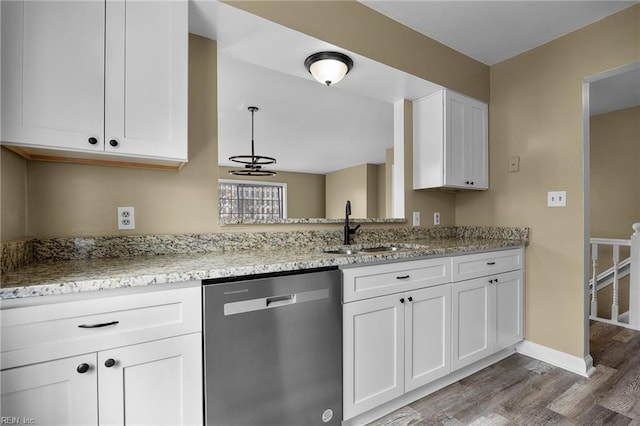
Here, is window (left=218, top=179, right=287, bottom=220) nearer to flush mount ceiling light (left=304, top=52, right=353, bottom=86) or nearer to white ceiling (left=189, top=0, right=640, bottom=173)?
white ceiling (left=189, top=0, right=640, bottom=173)

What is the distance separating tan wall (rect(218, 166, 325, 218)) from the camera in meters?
8.42

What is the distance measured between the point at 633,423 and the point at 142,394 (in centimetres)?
238

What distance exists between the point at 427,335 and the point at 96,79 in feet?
6.72

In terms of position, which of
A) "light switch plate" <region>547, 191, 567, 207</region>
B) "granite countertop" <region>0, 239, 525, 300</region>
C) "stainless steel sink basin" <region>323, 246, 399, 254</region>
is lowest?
"stainless steel sink basin" <region>323, 246, 399, 254</region>

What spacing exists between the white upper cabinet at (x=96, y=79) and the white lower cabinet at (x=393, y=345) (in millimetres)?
1195

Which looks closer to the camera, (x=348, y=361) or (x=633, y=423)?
(x=348, y=361)

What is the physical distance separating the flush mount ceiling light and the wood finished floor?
2.02 metres

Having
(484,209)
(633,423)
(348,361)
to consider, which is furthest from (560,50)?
(348,361)

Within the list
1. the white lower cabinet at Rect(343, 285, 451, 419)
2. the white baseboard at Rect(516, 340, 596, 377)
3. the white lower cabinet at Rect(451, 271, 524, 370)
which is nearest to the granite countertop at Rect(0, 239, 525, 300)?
the white lower cabinet at Rect(343, 285, 451, 419)

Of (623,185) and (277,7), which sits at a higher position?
(277,7)

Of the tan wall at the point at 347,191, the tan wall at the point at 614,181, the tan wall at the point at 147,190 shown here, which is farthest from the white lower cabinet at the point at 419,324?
the tan wall at the point at 347,191

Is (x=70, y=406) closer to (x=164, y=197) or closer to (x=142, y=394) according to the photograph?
(x=142, y=394)

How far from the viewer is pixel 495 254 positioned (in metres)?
2.21

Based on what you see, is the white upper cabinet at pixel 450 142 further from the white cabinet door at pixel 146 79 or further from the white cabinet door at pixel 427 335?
the white cabinet door at pixel 146 79
